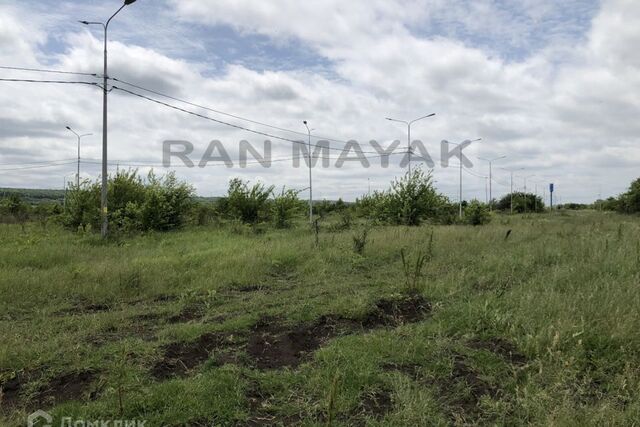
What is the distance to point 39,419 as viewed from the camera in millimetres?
3182

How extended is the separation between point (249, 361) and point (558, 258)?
23.9 ft

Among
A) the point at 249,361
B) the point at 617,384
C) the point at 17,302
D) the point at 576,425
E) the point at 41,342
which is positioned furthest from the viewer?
the point at 17,302

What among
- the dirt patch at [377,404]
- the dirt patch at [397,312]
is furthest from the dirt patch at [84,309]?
the dirt patch at [377,404]

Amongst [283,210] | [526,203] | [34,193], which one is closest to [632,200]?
[526,203]

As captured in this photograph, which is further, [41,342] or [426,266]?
[426,266]

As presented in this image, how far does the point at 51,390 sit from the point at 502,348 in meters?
4.40

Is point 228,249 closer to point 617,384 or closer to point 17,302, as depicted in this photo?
point 17,302

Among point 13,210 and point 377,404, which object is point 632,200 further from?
point 13,210

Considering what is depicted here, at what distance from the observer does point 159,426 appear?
10.1 feet

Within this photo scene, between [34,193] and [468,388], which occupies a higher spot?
[34,193]

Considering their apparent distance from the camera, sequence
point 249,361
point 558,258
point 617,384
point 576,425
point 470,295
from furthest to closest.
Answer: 1. point 558,258
2. point 470,295
3. point 249,361
4. point 617,384
5. point 576,425

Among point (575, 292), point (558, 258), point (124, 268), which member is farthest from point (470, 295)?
point (124, 268)

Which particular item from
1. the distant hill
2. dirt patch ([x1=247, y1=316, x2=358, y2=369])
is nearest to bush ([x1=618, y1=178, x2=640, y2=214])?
dirt patch ([x1=247, y1=316, x2=358, y2=369])

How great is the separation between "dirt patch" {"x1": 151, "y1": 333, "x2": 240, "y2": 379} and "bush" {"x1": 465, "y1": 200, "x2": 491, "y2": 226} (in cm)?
2828
